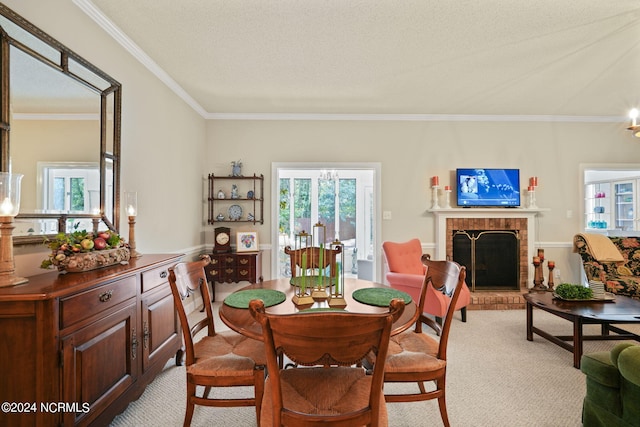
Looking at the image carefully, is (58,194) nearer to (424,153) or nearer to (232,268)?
(232,268)

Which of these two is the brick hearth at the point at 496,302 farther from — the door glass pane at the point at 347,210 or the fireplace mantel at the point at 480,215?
the door glass pane at the point at 347,210

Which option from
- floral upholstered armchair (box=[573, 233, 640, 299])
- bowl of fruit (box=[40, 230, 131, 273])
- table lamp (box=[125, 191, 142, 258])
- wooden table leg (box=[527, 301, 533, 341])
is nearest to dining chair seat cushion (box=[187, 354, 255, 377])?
bowl of fruit (box=[40, 230, 131, 273])

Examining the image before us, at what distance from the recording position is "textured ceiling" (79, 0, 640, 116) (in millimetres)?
2234

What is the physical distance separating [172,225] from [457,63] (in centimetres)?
348

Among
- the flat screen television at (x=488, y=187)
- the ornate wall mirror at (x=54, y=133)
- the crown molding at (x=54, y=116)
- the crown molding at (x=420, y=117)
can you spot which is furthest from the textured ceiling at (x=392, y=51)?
the flat screen television at (x=488, y=187)

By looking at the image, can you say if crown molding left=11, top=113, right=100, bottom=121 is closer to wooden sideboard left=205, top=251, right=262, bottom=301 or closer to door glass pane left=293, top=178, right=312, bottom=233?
wooden sideboard left=205, top=251, right=262, bottom=301

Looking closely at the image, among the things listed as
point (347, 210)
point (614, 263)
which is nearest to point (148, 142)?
point (347, 210)

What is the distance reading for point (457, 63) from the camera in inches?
119

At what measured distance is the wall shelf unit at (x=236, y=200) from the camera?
14.5 feet

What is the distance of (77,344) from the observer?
4.72 feet

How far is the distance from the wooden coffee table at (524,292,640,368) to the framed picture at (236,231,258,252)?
10.7 ft

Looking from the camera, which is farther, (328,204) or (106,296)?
(328,204)

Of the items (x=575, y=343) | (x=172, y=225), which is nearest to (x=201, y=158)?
(x=172, y=225)

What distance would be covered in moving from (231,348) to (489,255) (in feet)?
13.2
